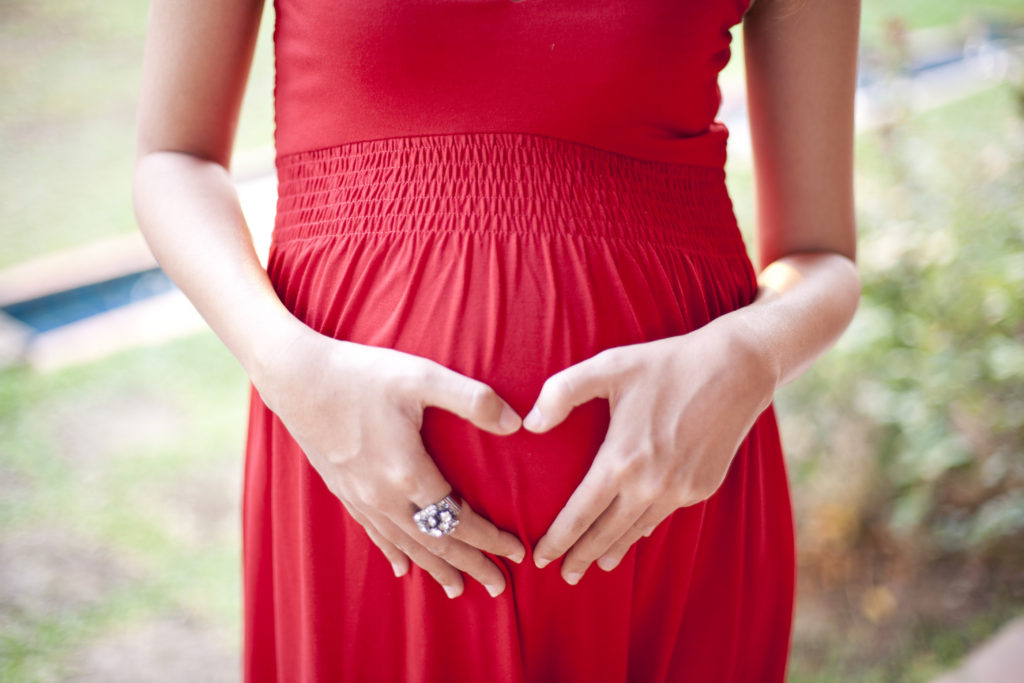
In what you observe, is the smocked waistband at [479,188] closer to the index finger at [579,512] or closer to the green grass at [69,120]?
the index finger at [579,512]

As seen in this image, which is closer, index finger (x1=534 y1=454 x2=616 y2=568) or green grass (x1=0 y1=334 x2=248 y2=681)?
index finger (x1=534 y1=454 x2=616 y2=568)

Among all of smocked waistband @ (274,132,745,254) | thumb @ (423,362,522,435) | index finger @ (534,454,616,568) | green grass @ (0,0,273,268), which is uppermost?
smocked waistband @ (274,132,745,254)

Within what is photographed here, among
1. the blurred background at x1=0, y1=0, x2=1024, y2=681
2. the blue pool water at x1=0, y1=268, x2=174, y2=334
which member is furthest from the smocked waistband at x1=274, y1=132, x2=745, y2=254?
the blue pool water at x1=0, y1=268, x2=174, y2=334

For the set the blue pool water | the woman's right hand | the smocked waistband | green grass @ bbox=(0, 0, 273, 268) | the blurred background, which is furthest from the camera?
green grass @ bbox=(0, 0, 273, 268)

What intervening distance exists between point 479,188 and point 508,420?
0.30 m

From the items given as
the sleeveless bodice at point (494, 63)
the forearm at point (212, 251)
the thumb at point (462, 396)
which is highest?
the sleeveless bodice at point (494, 63)

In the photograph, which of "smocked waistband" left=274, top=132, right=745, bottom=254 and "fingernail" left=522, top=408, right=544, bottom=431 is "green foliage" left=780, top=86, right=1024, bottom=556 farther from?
"fingernail" left=522, top=408, right=544, bottom=431

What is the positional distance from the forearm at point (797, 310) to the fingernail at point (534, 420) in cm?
27

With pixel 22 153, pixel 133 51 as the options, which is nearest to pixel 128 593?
pixel 22 153

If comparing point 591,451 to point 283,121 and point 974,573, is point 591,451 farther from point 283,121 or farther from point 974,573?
point 974,573

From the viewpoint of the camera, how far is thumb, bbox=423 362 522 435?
822mm

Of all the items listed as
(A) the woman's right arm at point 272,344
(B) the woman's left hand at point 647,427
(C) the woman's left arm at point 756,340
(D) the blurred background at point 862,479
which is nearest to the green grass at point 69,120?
(D) the blurred background at point 862,479

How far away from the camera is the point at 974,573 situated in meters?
2.99

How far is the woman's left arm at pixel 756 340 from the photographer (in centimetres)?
86
